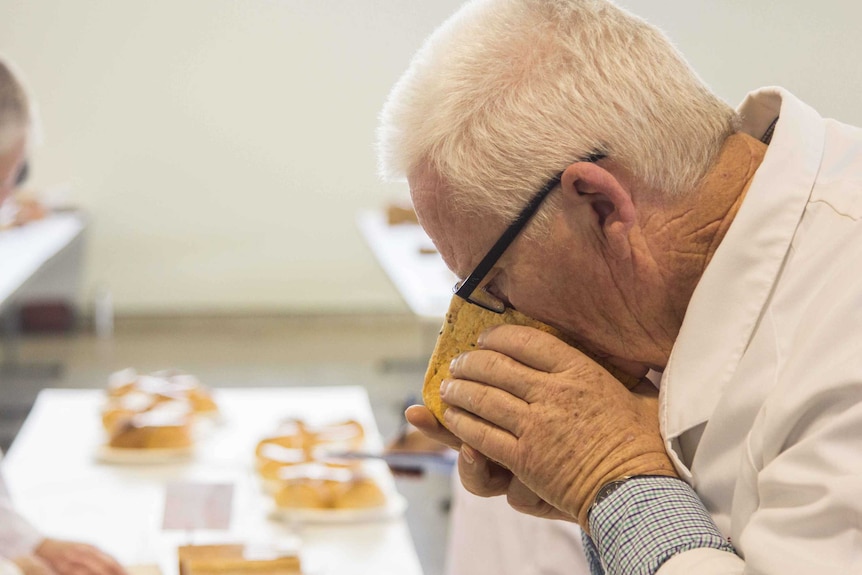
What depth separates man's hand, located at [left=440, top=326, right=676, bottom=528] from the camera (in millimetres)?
1065

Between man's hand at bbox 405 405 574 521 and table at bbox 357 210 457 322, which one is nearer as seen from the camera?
man's hand at bbox 405 405 574 521

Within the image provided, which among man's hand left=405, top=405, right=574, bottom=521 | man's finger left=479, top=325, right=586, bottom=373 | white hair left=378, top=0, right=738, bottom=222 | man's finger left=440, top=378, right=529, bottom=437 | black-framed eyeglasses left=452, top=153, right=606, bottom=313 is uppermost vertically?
white hair left=378, top=0, right=738, bottom=222

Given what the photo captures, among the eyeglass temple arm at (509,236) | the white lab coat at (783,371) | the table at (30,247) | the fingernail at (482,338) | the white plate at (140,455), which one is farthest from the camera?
the table at (30,247)

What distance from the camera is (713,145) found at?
1.12m

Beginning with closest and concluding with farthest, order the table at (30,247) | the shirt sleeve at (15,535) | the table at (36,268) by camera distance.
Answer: the shirt sleeve at (15,535) < the table at (30,247) < the table at (36,268)

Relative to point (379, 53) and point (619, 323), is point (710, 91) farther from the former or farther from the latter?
point (379, 53)

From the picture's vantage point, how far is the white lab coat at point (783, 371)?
34.3 inches

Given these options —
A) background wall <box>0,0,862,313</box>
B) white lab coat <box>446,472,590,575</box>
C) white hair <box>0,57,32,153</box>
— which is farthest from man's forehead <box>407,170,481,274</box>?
background wall <box>0,0,862,313</box>

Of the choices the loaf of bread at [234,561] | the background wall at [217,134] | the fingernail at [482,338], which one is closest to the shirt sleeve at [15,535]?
the loaf of bread at [234,561]

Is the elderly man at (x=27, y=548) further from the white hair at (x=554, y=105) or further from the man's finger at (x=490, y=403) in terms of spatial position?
the white hair at (x=554, y=105)

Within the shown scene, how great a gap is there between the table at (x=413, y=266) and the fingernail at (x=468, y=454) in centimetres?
164

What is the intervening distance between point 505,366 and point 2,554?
1021mm

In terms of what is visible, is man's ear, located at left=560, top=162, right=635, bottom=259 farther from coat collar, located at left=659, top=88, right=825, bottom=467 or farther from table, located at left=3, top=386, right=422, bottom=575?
Result: table, located at left=3, top=386, right=422, bottom=575

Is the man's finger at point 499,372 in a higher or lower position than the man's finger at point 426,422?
higher
